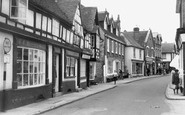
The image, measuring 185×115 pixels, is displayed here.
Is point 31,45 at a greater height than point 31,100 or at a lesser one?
greater

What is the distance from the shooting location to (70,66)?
21688mm

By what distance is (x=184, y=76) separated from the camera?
58.6 ft

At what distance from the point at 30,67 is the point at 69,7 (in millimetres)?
9202

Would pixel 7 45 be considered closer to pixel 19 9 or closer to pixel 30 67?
pixel 19 9

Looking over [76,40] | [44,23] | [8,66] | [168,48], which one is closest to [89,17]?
[76,40]

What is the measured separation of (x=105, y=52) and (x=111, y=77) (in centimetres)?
420

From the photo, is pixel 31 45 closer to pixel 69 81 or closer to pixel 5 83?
pixel 5 83

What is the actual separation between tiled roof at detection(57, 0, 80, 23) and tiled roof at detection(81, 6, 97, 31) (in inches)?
185

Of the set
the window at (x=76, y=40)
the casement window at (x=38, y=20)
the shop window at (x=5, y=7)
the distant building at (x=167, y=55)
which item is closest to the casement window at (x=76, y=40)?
the window at (x=76, y=40)

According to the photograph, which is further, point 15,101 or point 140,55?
point 140,55

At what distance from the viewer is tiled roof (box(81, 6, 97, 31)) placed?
2838cm

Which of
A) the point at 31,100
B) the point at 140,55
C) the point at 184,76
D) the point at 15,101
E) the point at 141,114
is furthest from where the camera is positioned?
the point at 140,55

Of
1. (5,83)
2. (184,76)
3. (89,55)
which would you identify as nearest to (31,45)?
(5,83)

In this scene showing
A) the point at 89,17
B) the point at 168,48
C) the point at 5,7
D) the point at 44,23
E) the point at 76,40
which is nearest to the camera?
the point at 5,7
